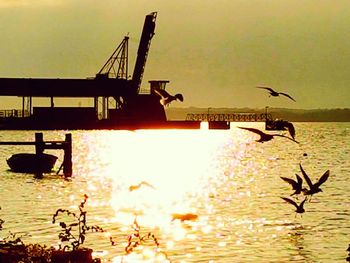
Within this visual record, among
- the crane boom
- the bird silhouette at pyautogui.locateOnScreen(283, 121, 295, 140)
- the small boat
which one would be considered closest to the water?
the small boat

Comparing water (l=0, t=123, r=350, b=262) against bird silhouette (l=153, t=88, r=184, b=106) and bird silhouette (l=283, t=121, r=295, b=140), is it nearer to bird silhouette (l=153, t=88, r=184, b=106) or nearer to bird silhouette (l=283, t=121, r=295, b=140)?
bird silhouette (l=153, t=88, r=184, b=106)

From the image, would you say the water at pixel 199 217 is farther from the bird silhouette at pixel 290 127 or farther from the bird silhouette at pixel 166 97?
the bird silhouette at pixel 290 127

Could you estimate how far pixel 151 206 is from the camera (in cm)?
5347

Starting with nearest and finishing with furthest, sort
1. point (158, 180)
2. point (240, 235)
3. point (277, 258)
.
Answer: point (277, 258), point (240, 235), point (158, 180)

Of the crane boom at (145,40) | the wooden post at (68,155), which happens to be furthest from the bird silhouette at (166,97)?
the crane boom at (145,40)

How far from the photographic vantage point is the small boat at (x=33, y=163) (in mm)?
71375

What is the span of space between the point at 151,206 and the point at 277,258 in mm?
22334

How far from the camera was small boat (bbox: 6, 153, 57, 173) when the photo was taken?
234ft

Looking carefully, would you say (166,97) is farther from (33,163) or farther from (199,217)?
(33,163)

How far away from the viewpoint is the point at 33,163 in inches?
2810

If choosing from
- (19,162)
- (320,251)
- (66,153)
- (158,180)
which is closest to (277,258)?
(320,251)

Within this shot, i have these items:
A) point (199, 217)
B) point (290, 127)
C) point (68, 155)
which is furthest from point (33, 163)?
point (290, 127)

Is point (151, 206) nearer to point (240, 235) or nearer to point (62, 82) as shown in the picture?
point (240, 235)

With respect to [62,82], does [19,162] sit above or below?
below
